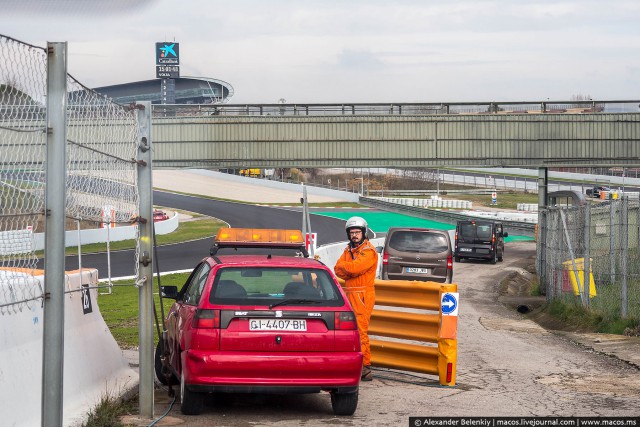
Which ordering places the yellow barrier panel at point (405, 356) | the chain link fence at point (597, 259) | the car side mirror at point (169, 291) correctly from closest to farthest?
1. the car side mirror at point (169, 291)
2. the yellow barrier panel at point (405, 356)
3. the chain link fence at point (597, 259)

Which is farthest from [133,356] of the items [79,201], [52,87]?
[52,87]

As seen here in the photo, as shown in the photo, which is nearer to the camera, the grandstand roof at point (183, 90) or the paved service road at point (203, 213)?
the paved service road at point (203, 213)

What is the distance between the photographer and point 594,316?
18.2 meters

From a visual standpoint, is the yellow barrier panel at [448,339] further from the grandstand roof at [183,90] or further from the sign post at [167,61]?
the grandstand roof at [183,90]

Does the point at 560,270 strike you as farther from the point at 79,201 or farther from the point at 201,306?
the point at 79,201

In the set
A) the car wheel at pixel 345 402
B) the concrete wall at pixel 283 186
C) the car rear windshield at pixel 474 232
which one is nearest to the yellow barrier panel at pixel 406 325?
the car wheel at pixel 345 402

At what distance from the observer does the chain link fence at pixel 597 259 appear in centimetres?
1681

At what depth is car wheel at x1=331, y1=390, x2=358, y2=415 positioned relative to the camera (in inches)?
366

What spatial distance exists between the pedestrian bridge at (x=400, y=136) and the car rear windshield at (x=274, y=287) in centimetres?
3799

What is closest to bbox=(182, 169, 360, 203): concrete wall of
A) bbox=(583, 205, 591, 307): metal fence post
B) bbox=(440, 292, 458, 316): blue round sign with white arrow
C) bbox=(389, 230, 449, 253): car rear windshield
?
bbox=(389, 230, 449, 253): car rear windshield

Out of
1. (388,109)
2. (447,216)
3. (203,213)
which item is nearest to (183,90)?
(203,213)

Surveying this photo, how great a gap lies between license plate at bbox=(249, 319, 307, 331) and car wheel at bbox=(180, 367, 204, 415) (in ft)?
2.69

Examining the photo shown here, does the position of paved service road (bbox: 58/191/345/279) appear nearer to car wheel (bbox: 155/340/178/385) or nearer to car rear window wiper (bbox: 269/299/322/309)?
car wheel (bbox: 155/340/178/385)

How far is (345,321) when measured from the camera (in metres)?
9.20
